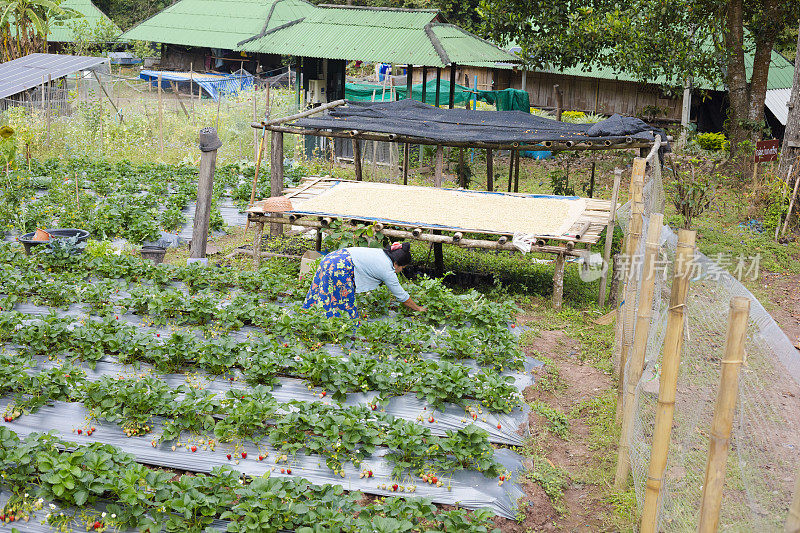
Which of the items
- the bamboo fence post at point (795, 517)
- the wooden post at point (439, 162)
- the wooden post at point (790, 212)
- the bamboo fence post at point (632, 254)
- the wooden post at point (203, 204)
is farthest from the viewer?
the wooden post at point (790, 212)

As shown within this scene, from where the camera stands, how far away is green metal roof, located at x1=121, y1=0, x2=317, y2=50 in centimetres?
2848

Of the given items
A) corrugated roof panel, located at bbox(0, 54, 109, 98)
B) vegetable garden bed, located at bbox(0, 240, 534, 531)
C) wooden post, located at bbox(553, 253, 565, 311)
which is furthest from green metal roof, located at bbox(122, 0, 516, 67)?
vegetable garden bed, located at bbox(0, 240, 534, 531)

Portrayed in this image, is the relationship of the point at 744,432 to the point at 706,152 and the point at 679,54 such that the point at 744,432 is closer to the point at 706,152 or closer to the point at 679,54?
the point at 679,54

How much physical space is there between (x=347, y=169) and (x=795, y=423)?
14.3 m

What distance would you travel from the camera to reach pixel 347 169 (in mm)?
16984

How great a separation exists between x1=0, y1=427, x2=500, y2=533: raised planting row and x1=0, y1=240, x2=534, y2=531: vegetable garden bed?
0.01 metres

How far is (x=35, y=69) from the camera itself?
1902 centimetres

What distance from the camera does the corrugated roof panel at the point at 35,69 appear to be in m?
17.5

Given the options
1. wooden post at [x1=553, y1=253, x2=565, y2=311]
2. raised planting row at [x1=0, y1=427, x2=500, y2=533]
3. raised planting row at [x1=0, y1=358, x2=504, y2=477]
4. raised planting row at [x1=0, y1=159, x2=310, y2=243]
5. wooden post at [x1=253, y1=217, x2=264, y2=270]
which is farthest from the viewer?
raised planting row at [x1=0, y1=159, x2=310, y2=243]

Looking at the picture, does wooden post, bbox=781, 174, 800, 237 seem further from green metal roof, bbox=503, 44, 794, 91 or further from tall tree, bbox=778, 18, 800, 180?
green metal roof, bbox=503, 44, 794, 91

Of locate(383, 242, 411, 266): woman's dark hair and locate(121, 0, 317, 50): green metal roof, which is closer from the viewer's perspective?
locate(383, 242, 411, 266): woman's dark hair

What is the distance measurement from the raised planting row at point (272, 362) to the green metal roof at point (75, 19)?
1075 inches

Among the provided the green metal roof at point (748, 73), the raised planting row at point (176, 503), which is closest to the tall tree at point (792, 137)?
the green metal roof at point (748, 73)

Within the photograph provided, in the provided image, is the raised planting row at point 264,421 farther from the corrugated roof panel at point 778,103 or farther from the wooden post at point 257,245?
the corrugated roof panel at point 778,103
